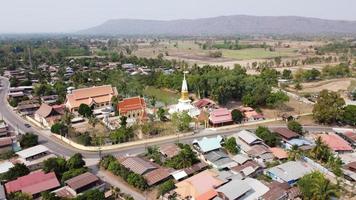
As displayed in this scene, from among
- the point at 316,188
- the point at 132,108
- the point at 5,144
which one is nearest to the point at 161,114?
the point at 132,108

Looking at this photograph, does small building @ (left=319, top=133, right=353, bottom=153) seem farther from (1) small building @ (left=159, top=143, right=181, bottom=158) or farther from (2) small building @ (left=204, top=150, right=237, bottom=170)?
(1) small building @ (left=159, top=143, right=181, bottom=158)

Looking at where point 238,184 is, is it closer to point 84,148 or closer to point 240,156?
point 240,156

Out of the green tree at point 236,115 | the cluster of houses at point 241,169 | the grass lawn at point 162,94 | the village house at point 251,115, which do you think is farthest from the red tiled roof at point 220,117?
the grass lawn at point 162,94

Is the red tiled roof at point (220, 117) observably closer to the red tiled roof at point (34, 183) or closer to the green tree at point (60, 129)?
the green tree at point (60, 129)

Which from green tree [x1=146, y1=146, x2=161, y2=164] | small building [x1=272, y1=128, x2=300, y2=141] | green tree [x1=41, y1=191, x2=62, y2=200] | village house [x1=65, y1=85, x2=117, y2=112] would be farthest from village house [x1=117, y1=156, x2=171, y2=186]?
village house [x1=65, y1=85, x2=117, y2=112]

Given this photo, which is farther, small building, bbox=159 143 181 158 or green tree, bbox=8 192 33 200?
small building, bbox=159 143 181 158

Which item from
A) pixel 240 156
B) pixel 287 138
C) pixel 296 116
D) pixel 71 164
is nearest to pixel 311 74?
pixel 296 116
